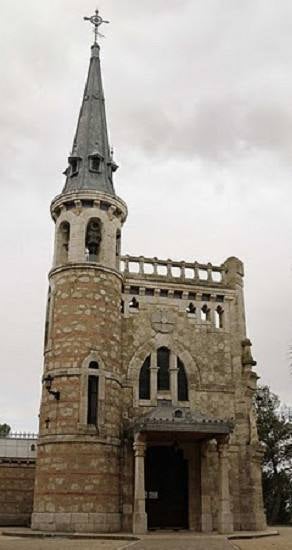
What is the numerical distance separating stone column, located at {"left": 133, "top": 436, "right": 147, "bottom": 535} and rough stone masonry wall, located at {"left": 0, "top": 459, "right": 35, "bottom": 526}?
951 cm

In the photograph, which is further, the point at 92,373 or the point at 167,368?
the point at 167,368

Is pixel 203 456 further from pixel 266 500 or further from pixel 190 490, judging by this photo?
pixel 266 500

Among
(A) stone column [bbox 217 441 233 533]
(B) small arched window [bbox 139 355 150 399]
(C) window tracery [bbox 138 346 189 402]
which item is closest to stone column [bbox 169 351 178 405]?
(C) window tracery [bbox 138 346 189 402]

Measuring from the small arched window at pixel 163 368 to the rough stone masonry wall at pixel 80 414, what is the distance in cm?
213

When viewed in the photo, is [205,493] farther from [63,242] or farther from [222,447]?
[63,242]

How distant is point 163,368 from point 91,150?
36.7 ft

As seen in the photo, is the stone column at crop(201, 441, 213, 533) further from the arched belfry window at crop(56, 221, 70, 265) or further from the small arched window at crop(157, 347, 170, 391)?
the arched belfry window at crop(56, 221, 70, 265)

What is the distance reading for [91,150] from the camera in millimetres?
30219

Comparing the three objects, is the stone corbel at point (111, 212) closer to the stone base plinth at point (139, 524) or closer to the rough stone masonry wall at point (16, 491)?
the stone base plinth at point (139, 524)

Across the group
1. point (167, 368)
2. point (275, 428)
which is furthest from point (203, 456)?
point (275, 428)

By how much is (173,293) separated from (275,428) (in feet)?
49.2

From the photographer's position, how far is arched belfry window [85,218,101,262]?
91.7ft

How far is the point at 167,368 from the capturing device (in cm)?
2791

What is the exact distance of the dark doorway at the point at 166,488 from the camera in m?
25.9
